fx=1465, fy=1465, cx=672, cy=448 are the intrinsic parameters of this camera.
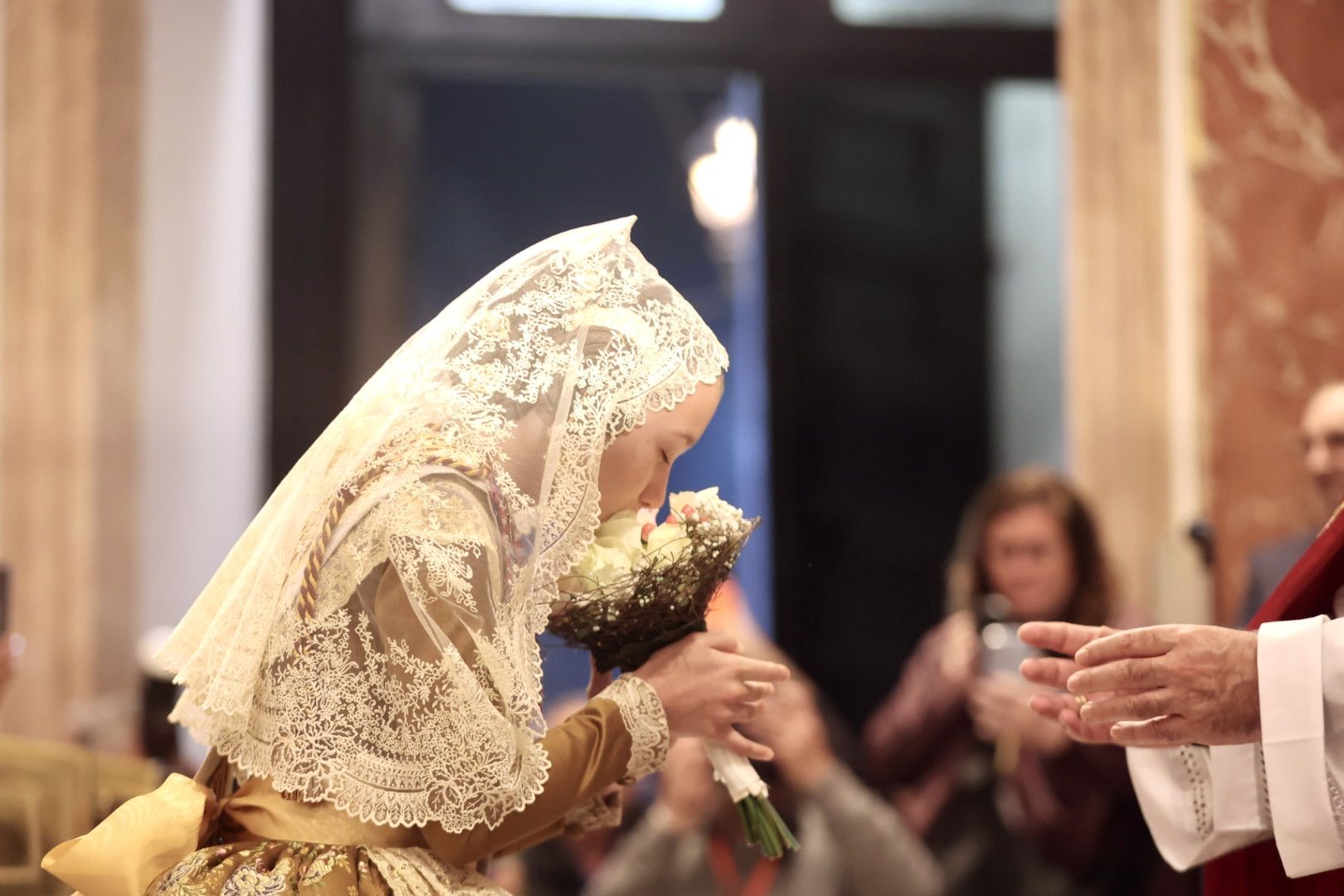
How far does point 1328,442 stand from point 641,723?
8.40 feet

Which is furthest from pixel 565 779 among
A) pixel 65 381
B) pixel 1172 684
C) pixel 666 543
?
pixel 65 381

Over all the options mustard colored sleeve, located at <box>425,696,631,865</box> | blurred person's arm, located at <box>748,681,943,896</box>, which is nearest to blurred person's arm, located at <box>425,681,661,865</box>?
mustard colored sleeve, located at <box>425,696,631,865</box>

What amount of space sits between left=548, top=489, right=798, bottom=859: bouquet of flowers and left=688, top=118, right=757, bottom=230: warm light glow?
14.0ft

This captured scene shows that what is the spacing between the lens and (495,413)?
80.2 inches

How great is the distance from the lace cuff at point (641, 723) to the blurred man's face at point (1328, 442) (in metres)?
2.50

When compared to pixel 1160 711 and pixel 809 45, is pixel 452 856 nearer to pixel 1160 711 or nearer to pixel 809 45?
pixel 1160 711

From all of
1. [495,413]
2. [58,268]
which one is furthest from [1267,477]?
[58,268]

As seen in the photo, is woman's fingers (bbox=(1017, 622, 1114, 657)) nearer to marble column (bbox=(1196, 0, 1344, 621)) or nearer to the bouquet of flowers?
the bouquet of flowers

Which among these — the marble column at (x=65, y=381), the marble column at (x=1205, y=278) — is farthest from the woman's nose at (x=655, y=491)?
the marble column at (x=65, y=381)

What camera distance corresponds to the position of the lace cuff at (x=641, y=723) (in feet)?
6.89

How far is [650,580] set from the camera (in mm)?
2129

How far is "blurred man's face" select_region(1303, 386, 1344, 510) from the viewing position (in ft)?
12.7

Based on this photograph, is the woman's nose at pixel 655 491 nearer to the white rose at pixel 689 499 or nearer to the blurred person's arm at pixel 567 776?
the white rose at pixel 689 499

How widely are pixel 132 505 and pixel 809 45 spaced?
3381 millimetres
